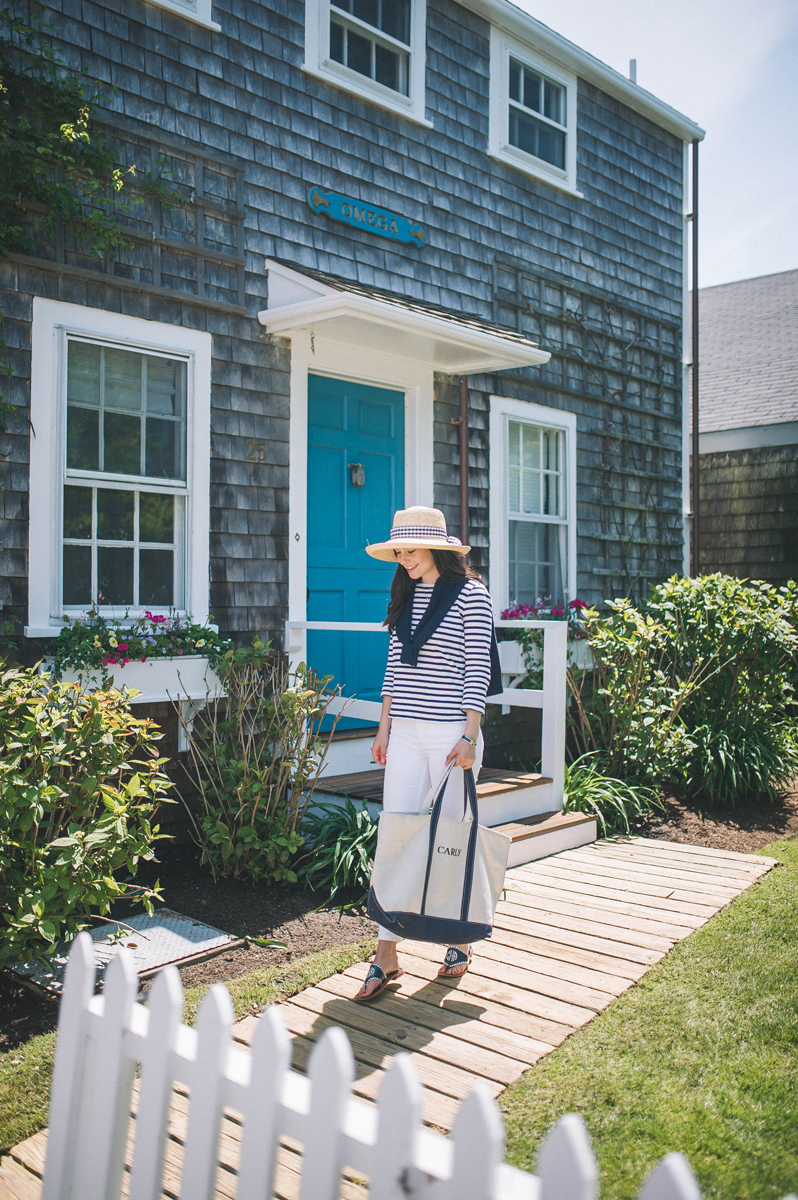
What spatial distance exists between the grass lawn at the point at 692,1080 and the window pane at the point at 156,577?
10.4 feet

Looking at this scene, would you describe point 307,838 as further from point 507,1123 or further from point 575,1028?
point 507,1123

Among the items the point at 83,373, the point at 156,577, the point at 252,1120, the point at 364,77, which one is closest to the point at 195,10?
the point at 364,77

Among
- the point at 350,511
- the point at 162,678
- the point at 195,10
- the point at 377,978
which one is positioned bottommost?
the point at 377,978

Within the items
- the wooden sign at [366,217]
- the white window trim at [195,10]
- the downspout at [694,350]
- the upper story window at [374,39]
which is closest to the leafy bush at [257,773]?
the wooden sign at [366,217]

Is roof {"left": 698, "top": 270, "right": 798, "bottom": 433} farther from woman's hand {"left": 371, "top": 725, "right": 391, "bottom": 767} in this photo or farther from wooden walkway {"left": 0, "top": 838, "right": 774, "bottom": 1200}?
woman's hand {"left": 371, "top": 725, "right": 391, "bottom": 767}

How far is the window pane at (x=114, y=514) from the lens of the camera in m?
4.92

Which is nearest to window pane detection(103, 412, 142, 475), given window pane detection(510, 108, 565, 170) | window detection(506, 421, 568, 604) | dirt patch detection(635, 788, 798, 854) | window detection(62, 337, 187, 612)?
window detection(62, 337, 187, 612)

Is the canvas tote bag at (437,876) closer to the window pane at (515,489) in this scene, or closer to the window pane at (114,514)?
the window pane at (114,514)

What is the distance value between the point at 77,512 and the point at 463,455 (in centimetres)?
311

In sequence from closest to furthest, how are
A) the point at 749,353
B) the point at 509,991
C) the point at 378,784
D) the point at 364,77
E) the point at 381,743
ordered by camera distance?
the point at 509,991
the point at 381,743
the point at 378,784
the point at 364,77
the point at 749,353

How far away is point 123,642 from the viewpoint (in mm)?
4602

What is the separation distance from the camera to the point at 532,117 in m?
7.77

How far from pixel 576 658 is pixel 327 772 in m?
2.53

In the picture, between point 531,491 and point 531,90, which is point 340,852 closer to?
point 531,491
